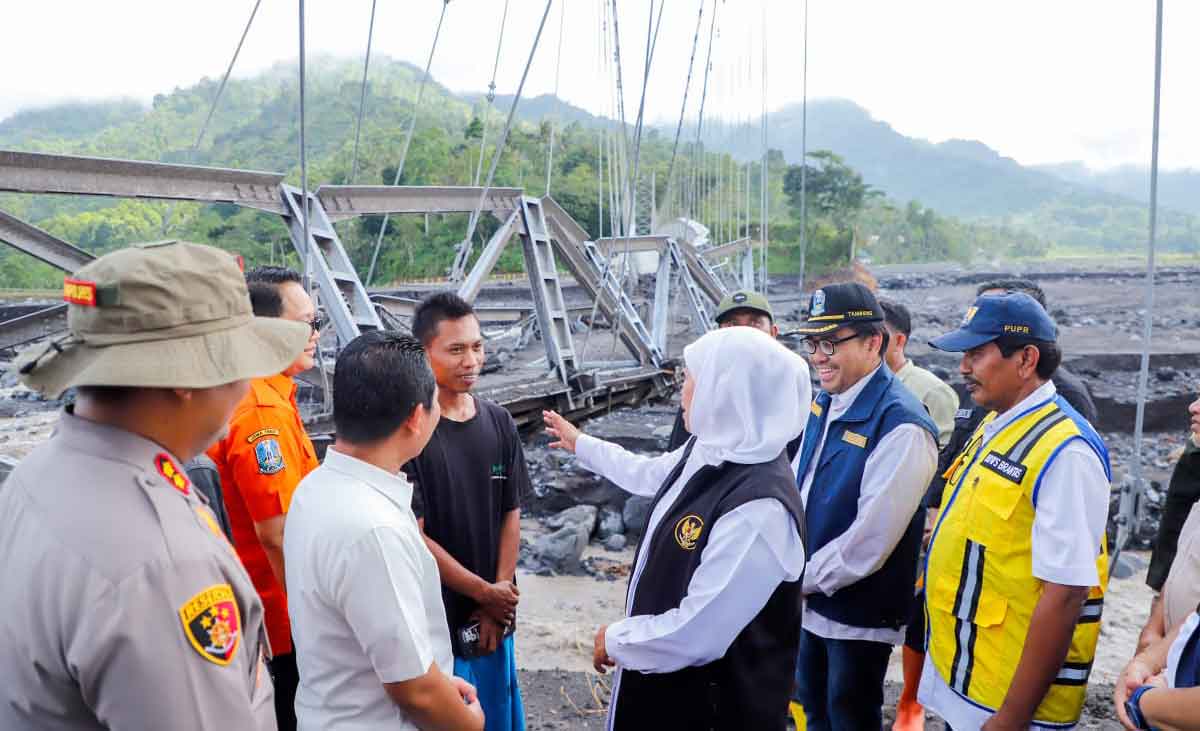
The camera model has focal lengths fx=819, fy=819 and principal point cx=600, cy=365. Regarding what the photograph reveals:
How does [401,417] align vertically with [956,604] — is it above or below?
above

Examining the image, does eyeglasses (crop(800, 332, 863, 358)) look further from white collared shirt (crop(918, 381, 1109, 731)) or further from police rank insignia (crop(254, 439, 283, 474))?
police rank insignia (crop(254, 439, 283, 474))

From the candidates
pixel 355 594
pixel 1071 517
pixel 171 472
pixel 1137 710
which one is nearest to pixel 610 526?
pixel 1071 517

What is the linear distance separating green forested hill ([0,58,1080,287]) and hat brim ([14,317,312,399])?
154 inches

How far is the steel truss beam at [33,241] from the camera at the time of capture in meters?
3.97

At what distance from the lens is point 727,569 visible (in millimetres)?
1825

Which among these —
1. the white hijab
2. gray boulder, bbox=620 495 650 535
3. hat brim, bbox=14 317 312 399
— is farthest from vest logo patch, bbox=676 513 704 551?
gray boulder, bbox=620 495 650 535

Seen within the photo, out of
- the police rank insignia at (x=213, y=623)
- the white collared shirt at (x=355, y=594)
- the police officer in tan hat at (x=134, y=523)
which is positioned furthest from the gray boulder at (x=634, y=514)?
the police rank insignia at (x=213, y=623)

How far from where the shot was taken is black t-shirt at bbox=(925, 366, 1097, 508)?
3162 millimetres

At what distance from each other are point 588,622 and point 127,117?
78187 millimetres

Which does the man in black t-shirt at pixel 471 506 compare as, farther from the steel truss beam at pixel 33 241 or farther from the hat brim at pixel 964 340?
the steel truss beam at pixel 33 241

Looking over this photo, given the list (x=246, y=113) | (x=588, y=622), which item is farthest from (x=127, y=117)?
(x=588, y=622)

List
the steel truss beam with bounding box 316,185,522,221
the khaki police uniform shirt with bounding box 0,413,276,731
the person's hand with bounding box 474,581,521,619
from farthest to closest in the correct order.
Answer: the steel truss beam with bounding box 316,185,522,221 → the person's hand with bounding box 474,581,521,619 → the khaki police uniform shirt with bounding box 0,413,276,731

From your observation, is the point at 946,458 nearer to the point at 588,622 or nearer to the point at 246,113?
the point at 588,622

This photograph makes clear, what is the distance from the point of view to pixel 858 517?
262 cm
